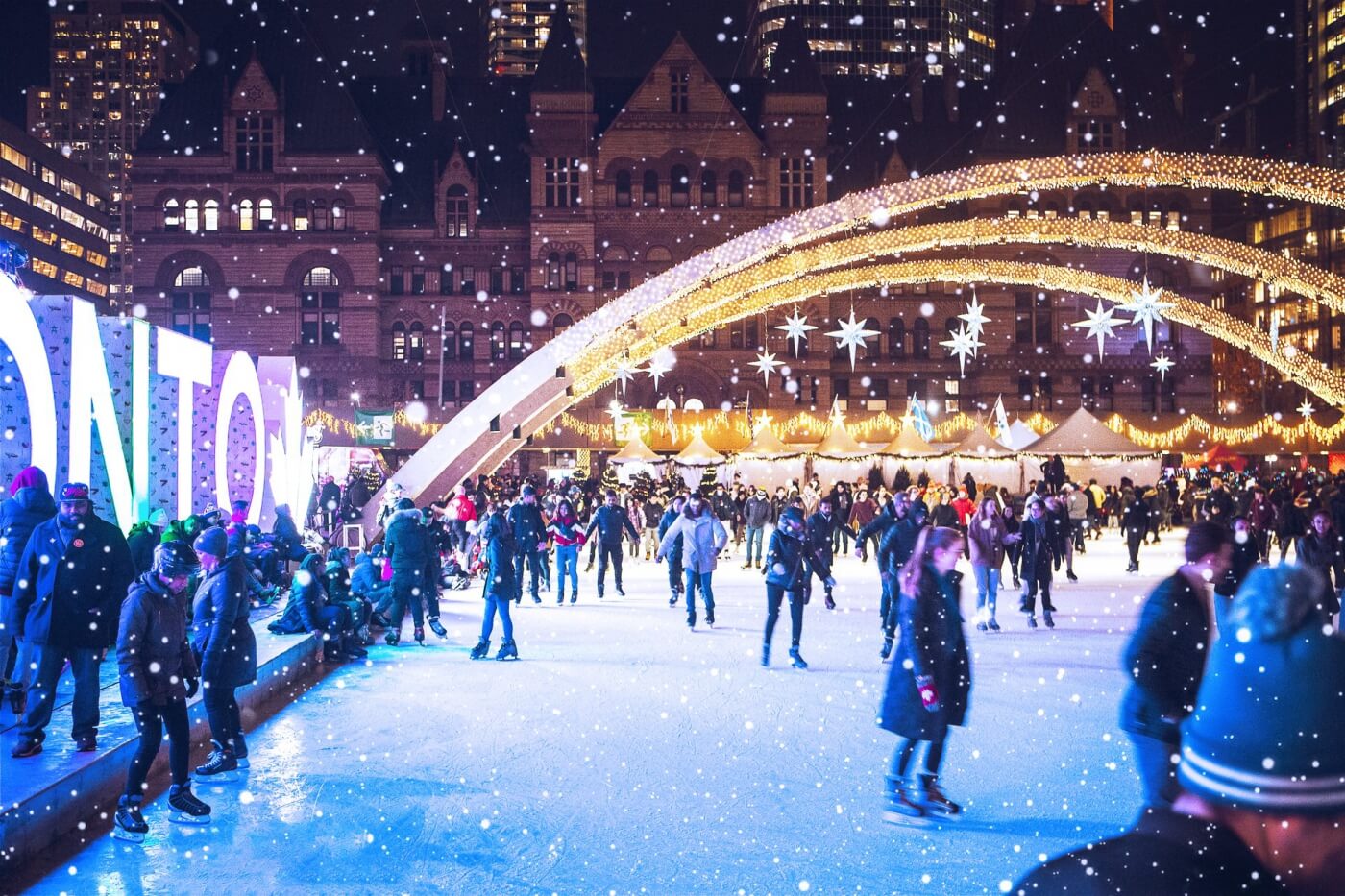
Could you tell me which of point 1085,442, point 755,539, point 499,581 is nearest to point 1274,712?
point 499,581

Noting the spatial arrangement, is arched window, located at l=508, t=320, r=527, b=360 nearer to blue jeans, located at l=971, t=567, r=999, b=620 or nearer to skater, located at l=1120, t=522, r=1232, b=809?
blue jeans, located at l=971, t=567, r=999, b=620

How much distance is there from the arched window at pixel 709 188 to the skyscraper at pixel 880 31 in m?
65.4

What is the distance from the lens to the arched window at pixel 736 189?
48281 mm

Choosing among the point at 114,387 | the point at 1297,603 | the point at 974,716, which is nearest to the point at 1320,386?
the point at 974,716

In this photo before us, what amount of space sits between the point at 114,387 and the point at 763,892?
7.03 meters

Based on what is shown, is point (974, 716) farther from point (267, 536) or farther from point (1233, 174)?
point (1233, 174)

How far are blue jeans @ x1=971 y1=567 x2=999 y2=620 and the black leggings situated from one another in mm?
8570

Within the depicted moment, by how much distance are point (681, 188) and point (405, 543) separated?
1503 inches

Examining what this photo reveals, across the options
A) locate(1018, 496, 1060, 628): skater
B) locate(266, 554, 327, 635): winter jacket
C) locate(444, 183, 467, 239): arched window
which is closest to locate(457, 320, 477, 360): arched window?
locate(444, 183, 467, 239): arched window

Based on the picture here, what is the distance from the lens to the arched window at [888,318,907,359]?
51031mm

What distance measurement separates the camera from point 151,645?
5.53 meters

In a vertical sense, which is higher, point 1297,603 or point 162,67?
point 162,67

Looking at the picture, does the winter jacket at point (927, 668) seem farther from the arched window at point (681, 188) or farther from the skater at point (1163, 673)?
the arched window at point (681, 188)

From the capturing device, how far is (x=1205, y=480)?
37.1 metres
